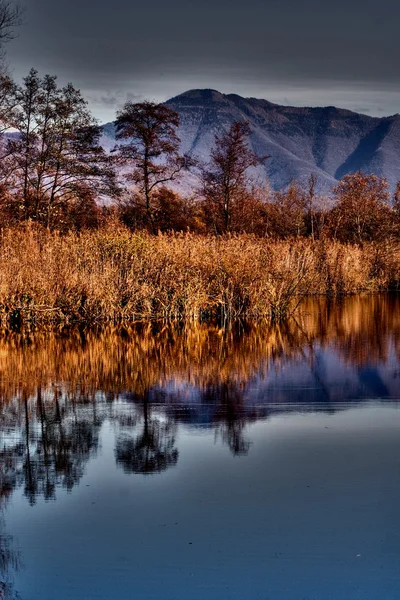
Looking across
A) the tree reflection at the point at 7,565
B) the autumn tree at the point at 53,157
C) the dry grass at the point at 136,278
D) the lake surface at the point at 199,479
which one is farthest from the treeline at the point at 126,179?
the tree reflection at the point at 7,565

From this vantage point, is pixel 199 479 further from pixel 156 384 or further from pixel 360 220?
pixel 360 220

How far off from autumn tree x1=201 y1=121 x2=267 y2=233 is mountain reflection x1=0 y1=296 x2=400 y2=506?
108ft

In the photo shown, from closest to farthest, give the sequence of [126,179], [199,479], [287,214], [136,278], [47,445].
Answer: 1. [199,479]
2. [47,445]
3. [136,278]
4. [126,179]
5. [287,214]

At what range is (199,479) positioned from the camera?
690 cm

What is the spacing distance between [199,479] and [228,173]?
151ft

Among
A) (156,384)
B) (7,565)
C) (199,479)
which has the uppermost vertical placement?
(156,384)

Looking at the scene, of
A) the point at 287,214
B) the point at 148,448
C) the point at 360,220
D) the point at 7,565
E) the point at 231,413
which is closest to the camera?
the point at 7,565

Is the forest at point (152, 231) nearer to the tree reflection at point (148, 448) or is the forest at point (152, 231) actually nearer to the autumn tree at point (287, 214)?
the autumn tree at point (287, 214)

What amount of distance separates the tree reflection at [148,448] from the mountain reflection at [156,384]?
0.01 m

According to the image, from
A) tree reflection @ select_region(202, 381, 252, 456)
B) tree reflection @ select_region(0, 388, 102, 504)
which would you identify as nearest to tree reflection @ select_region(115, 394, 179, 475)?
tree reflection @ select_region(0, 388, 102, 504)

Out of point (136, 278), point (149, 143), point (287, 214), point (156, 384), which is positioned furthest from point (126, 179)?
point (156, 384)

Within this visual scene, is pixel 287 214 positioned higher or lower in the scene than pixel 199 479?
higher

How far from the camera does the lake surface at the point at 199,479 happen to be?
5043 millimetres

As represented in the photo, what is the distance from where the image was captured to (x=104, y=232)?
21734 millimetres
